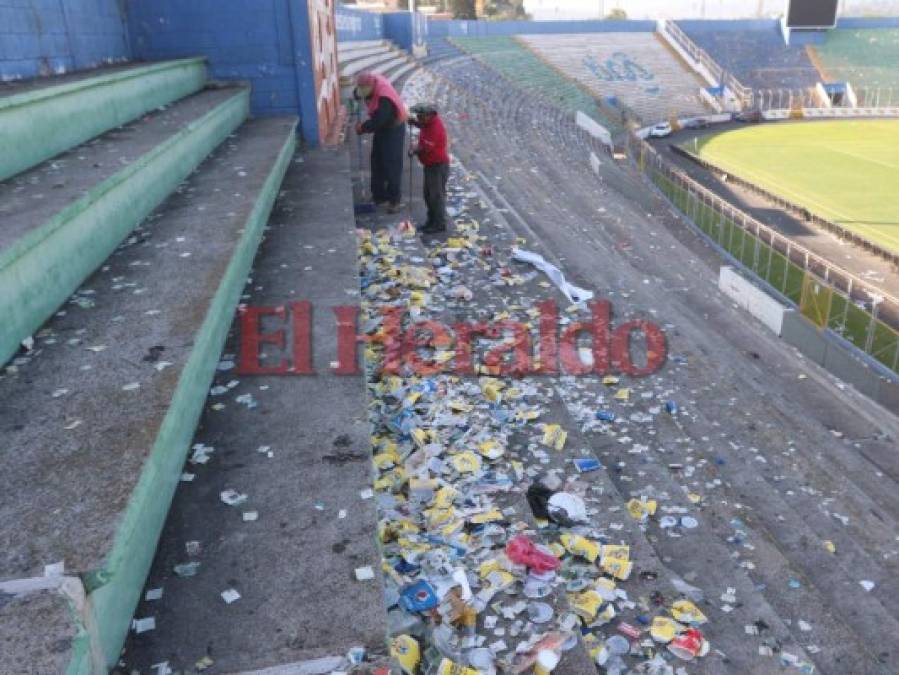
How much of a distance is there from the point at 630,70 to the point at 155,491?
3900 centimetres

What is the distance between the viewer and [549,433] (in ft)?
16.7

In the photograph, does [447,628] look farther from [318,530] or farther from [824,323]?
[824,323]

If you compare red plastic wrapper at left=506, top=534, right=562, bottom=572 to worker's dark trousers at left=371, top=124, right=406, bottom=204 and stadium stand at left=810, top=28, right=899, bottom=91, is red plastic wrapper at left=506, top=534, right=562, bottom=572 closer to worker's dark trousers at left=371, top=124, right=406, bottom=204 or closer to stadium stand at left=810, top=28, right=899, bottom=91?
worker's dark trousers at left=371, top=124, right=406, bottom=204

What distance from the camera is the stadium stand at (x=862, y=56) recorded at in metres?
39.5

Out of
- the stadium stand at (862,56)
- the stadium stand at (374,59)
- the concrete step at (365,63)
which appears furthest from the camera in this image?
the stadium stand at (862,56)

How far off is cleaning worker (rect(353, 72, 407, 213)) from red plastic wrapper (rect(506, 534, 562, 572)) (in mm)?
6186

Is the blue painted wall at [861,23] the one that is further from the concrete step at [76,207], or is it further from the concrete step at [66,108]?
the concrete step at [76,207]

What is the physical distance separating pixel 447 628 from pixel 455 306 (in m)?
4.46

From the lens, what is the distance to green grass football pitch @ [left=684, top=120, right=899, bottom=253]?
63.6ft

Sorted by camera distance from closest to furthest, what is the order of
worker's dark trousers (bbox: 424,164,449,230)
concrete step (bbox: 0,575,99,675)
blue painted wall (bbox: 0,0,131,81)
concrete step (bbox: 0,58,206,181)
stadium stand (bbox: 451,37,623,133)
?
concrete step (bbox: 0,575,99,675), concrete step (bbox: 0,58,206,181), blue painted wall (bbox: 0,0,131,81), worker's dark trousers (bbox: 424,164,449,230), stadium stand (bbox: 451,37,623,133)

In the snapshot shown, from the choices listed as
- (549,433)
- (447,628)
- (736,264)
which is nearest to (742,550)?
(549,433)

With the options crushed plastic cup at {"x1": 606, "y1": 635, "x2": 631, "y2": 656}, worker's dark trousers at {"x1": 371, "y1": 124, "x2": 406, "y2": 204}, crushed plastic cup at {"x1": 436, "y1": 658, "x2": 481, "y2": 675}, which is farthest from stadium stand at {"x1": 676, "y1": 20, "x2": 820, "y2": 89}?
crushed plastic cup at {"x1": 436, "y1": 658, "x2": 481, "y2": 675}

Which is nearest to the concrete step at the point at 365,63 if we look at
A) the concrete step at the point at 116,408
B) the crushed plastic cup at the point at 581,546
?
the concrete step at the point at 116,408

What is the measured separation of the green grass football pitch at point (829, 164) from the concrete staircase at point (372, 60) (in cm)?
1142
